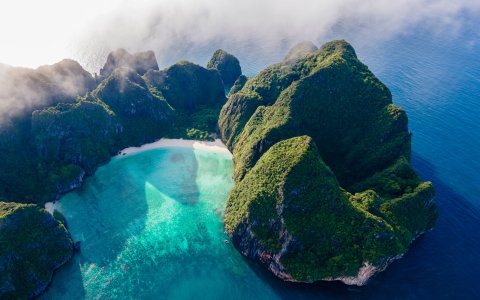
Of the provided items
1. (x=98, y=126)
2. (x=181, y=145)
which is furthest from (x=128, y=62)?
(x=181, y=145)

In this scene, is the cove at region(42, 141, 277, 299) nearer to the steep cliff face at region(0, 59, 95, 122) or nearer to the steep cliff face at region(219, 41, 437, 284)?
the steep cliff face at region(219, 41, 437, 284)

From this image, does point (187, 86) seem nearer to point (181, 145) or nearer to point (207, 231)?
point (181, 145)

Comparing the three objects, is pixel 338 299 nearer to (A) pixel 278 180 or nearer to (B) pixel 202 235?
(A) pixel 278 180

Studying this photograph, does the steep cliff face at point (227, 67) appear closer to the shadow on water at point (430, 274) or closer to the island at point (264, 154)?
the island at point (264, 154)

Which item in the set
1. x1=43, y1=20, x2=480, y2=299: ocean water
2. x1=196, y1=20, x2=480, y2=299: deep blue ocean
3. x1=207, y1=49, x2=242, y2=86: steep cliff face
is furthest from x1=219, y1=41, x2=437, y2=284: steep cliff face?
x1=207, y1=49, x2=242, y2=86: steep cliff face

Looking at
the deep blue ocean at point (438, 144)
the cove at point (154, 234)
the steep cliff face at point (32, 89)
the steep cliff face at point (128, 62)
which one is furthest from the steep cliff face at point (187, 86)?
the deep blue ocean at point (438, 144)
